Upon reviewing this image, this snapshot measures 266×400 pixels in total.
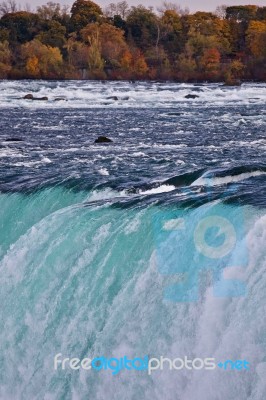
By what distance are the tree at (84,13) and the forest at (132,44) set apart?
0.15 m

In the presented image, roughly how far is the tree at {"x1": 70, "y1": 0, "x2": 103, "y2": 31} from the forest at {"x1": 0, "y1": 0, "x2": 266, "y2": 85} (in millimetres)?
147

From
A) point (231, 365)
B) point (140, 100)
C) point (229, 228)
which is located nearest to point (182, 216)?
point (229, 228)

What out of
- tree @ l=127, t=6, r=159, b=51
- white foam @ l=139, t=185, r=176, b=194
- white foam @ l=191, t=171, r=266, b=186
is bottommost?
tree @ l=127, t=6, r=159, b=51

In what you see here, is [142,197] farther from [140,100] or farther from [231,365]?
[140,100]

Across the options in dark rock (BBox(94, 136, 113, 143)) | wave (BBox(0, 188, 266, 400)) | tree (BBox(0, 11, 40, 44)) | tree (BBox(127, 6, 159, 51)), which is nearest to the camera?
wave (BBox(0, 188, 266, 400))

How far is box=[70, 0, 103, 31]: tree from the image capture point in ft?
467

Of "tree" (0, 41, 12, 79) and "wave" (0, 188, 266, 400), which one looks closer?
"wave" (0, 188, 266, 400)

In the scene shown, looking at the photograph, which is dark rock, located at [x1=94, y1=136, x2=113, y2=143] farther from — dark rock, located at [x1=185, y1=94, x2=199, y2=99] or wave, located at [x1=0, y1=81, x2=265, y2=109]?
dark rock, located at [x1=185, y1=94, x2=199, y2=99]

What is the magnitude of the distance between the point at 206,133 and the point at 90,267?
19.3 m

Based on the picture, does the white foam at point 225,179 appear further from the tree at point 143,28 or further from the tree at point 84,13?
the tree at point 84,13

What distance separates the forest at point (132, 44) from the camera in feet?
338

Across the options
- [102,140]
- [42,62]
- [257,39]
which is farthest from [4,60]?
[102,140]

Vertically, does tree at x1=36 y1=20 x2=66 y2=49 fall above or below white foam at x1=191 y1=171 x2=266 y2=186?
below

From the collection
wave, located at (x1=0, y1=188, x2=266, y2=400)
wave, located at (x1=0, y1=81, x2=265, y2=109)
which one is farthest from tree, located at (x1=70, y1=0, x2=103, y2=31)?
wave, located at (x1=0, y1=188, x2=266, y2=400)
